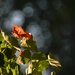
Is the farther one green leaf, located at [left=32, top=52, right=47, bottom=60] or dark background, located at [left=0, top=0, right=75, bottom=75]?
dark background, located at [left=0, top=0, right=75, bottom=75]

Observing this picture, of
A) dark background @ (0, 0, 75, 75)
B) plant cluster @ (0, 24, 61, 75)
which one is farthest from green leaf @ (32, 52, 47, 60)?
dark background @ (0, 0, 75, 75)

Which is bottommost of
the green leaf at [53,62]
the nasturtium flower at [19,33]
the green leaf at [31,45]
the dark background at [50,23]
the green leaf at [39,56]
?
the green leaf at [53,62]

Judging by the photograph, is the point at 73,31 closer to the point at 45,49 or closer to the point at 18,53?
the point at 45,49

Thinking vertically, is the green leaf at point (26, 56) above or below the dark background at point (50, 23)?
below

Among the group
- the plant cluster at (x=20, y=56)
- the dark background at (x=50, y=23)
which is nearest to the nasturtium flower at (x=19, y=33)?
the plant cluster at (x=20, y=56)

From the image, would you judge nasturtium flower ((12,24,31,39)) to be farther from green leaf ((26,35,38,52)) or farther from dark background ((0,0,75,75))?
dark background ((0,0,75,75))

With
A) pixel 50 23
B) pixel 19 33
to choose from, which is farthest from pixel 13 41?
pixel 50 23

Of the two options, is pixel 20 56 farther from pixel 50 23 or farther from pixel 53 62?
pixel 50 23

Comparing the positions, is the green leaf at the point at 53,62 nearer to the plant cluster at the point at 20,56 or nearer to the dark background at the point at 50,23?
the plant cluster at the point at 20,56
